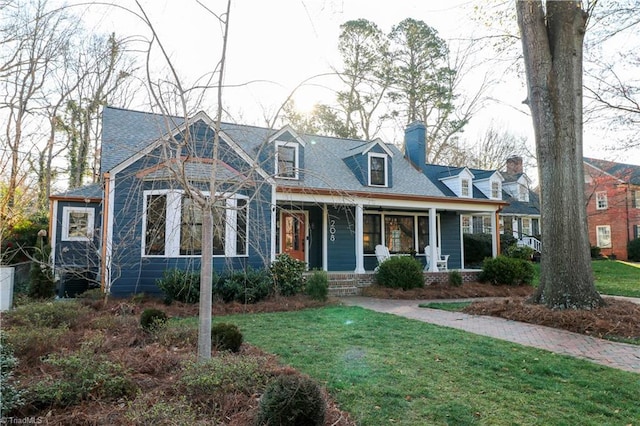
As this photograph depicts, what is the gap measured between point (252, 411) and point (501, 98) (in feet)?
35.8

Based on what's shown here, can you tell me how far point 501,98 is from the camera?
1119 centimetres

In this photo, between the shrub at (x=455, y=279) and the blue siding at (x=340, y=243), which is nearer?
the shrub at (x=455, y=279)

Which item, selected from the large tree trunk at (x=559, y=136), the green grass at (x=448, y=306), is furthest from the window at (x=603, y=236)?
the large tree trunk at (x=559, y=136)

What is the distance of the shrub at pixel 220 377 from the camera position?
11.2 ft

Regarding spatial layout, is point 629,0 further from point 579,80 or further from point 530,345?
point 530,345

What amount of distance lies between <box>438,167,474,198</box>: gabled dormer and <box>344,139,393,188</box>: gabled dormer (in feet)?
11.5

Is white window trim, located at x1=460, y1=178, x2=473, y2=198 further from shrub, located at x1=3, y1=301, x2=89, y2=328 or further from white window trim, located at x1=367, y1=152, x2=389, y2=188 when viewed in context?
shrub, located at x1=3, y1=301, x2=89, y2=328

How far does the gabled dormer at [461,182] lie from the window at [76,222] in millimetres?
14116

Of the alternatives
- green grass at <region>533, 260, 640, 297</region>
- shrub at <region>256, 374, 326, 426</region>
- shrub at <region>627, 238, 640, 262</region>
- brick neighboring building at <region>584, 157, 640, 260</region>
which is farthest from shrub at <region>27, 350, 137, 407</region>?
shrub at <region>627, 238, 640, 262</region>

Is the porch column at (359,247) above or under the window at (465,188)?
under

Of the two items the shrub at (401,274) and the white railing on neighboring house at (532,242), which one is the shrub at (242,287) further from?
the white railing on neighboring house at (532,242)

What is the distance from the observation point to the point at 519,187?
26.5 m

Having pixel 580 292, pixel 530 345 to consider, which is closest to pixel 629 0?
pixel 580 292

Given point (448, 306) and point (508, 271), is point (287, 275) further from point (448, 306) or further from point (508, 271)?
point (508, 271)
